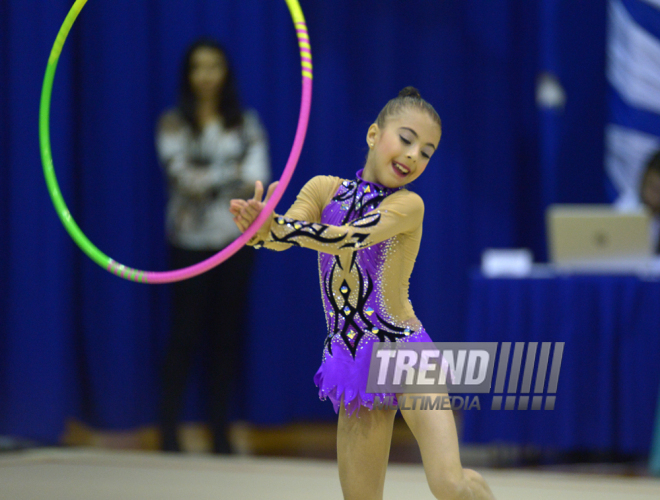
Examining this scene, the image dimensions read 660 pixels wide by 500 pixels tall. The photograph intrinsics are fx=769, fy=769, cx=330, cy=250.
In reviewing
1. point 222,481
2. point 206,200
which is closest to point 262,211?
point 222,481

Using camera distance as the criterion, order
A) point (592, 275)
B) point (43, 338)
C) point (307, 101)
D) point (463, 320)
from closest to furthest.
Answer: point (307, 101) → point (592, 275) → point (43, 338) → point (463, 320)

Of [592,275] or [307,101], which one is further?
[592,275]

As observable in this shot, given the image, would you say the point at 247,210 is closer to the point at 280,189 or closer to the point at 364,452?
the point at 280,189

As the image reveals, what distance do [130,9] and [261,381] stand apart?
7.79 feet

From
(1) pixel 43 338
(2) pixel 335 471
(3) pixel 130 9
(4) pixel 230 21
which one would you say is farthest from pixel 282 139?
(2) pixel 335 471

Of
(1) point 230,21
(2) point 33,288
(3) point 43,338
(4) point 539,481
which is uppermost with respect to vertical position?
(1) point 230,21

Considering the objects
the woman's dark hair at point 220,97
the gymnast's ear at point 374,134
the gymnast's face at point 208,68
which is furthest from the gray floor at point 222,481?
the gymnast's face at point 208,68

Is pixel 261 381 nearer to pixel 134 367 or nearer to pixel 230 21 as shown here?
pixel 134 367

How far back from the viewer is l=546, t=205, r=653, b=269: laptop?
3.82 metres

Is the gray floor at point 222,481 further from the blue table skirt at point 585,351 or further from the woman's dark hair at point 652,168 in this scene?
the woman's dark hair at point 652,168

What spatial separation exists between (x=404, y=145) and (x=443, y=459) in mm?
804

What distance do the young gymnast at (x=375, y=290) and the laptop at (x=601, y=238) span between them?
79.9 inches

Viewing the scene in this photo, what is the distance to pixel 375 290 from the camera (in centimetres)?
206

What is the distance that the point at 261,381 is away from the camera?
4.75m
